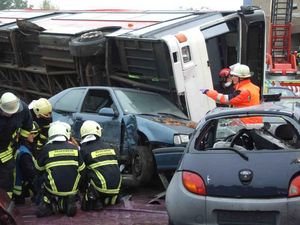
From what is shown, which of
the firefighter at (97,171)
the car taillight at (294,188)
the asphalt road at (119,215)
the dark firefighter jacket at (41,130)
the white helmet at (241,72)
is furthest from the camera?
the white helmet at (241,72)

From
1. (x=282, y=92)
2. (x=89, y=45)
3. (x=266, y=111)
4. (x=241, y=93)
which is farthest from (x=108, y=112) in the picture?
(x=282, y=92)

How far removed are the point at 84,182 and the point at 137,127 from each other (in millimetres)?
1013

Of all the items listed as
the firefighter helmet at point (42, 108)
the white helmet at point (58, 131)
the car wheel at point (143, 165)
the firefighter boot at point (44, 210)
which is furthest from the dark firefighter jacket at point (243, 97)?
the firefighter boot at point (44, 210)

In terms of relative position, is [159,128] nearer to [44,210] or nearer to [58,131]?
[58,131]

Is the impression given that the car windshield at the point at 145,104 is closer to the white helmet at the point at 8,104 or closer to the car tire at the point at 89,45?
the car tire at the point at 89,45

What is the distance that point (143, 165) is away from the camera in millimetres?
6484

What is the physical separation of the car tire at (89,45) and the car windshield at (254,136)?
414 centimetres

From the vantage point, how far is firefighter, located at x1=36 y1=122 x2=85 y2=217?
570 centimetres

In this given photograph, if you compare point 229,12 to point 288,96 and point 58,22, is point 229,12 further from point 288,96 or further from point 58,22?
point 58,22

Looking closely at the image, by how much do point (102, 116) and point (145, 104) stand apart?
681 millimetres

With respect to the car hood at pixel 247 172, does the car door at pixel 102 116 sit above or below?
below

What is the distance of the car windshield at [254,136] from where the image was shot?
448 cm

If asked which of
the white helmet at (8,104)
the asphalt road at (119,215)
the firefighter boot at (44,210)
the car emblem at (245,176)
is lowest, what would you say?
the asphalt road at (119,215)

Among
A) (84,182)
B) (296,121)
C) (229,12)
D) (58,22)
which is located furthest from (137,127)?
(58,22)
